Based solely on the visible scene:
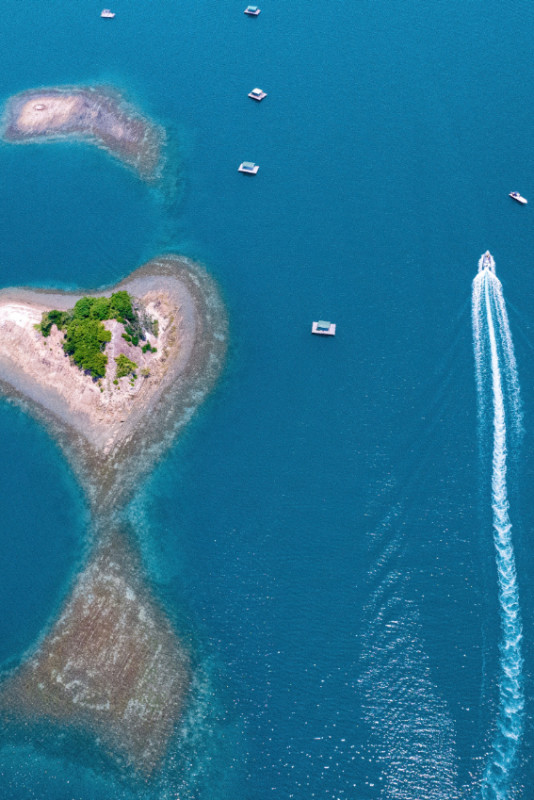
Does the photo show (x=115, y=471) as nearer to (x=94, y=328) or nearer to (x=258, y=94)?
(x=94, y=328)

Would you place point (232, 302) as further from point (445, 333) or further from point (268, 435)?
point (445, 333)

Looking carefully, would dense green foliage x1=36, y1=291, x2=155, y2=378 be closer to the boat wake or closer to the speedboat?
the boat wake

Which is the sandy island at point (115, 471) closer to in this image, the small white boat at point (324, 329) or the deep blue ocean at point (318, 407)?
the deep blue ocean at point (318, 407)

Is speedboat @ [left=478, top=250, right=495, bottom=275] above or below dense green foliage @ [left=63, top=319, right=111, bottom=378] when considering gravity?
above

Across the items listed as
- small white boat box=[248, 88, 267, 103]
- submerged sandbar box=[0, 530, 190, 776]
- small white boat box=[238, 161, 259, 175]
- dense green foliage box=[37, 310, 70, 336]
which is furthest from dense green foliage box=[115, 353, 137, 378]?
small white boat box=[248, 88, 267, 103]

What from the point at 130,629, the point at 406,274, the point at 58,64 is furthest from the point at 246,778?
the point at 58,64

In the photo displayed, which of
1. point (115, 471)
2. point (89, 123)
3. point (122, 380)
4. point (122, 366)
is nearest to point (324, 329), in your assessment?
point (122, 366)

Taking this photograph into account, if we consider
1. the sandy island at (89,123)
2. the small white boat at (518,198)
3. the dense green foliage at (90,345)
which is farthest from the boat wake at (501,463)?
the sandy island at (89,123)
